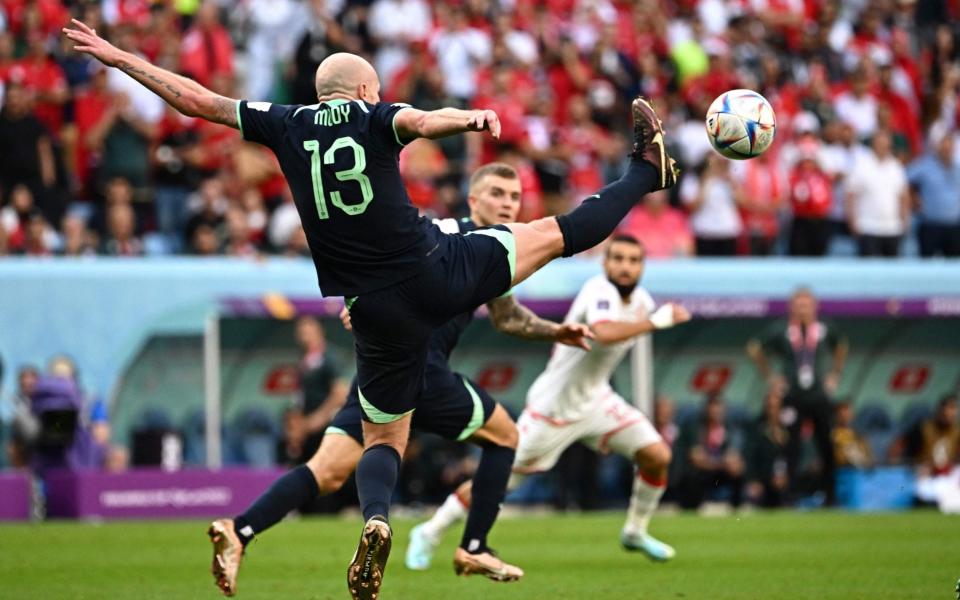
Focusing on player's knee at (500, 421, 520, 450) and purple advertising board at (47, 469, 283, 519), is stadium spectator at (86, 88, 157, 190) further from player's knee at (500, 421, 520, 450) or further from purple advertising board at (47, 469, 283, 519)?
player's knee at (500, 421, 520, 450)

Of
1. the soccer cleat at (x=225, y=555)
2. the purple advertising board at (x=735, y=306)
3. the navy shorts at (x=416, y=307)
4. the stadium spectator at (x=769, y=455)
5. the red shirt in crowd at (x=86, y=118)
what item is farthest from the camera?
the stadium spectator at (x=769, y=455)

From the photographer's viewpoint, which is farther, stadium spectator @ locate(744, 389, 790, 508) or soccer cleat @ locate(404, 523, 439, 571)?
stadium spectator @ locate(744, 389, 790, 508)

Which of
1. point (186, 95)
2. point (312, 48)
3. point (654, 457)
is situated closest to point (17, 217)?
point (312, 48)

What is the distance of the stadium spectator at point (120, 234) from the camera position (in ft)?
59.3

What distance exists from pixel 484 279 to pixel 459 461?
11001 millimetres

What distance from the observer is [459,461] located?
18844 millimetres

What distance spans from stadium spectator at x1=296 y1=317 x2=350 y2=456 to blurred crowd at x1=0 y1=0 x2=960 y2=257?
182 cm

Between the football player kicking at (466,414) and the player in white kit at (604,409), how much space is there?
141 centimetres

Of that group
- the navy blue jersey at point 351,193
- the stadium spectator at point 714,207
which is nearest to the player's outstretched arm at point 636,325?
the navy blue jersey at point 351,193

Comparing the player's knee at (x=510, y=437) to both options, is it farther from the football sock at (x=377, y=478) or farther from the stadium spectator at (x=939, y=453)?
the stadium spectator at (x=939, y=453)

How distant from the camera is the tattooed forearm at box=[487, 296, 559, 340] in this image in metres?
9.76

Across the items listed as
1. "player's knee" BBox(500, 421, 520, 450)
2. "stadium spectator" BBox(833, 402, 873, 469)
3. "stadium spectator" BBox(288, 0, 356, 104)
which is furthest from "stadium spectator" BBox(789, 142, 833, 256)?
"player's knee" BBox(500, 421, 520, 450)

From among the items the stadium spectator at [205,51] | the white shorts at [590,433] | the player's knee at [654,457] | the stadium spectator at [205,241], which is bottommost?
the player's knee at [654,457]

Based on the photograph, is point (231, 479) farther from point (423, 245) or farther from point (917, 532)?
point (423, 245)
